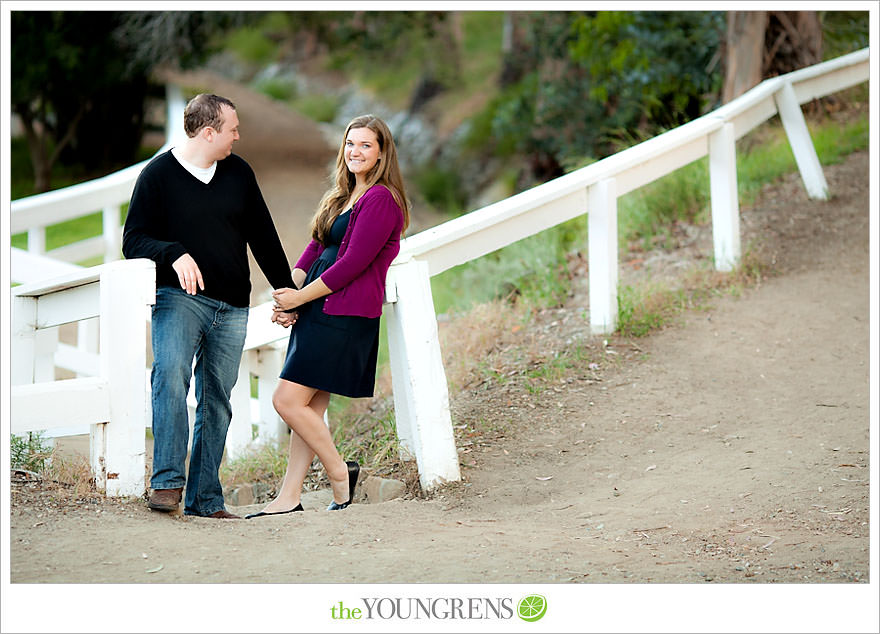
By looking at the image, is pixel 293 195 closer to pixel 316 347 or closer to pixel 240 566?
pixel 316 347

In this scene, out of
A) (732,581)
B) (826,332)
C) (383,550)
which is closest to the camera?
(732,581)

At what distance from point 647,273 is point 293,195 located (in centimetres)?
846

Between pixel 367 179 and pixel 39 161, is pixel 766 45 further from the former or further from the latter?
pixel 39 161

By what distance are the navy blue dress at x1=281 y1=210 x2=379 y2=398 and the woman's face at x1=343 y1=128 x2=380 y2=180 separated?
0.69 ft

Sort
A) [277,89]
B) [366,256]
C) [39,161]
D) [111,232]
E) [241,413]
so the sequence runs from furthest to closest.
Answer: [277,89], [39,161], [111,232], [241,413], [366,256]

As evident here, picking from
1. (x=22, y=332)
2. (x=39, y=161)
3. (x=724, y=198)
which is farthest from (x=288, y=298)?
(x=39, y=161)

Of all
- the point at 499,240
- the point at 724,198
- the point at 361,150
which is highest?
the point at 724,198

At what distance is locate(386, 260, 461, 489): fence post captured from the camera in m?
4.38

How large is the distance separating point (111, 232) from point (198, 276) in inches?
162

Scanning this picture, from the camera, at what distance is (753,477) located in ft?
14.4

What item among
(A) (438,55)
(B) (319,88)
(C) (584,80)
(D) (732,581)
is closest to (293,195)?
(C) (584,80)

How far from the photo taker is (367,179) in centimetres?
443

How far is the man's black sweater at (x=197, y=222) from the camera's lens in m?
3.99

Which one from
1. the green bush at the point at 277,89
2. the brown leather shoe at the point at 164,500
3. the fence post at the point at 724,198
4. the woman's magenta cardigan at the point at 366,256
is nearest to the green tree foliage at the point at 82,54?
the fence post at the point at 724,198
